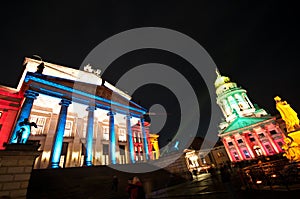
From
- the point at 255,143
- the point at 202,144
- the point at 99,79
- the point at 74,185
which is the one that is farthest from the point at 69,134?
the point at 202,144

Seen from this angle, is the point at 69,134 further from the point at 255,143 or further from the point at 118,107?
the point at 255,143

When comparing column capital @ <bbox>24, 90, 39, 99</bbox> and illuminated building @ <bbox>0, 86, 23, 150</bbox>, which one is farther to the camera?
illuminated building @ <bbox>0, 86, 23, 150</bbox>

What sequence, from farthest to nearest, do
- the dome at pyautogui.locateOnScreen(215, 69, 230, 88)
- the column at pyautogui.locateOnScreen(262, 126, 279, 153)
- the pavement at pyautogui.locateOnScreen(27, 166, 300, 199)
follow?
the dome at pyautogui.locateOnScreen(215, 69, 230, 88), the column at pyautogui.locateOnScreen(262, 126, 279, 153), the pavement at pyautogui.locateOnScreen(27, 166, 300, 199)

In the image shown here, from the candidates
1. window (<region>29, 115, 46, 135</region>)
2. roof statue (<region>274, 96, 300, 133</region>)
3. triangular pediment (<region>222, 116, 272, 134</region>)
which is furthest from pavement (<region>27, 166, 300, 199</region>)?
triangular pediment (<region>222, 116, 272, 134</region>)

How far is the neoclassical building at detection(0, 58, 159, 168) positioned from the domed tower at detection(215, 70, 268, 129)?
39.5m

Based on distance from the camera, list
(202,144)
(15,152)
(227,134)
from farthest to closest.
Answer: (202,144), (227,134), (15,152)

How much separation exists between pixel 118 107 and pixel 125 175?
37.3 ft

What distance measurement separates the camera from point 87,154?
16203mm

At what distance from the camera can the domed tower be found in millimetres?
49938

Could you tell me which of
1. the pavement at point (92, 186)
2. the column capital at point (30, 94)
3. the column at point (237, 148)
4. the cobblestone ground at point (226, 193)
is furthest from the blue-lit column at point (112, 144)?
the column at point (237, 148)

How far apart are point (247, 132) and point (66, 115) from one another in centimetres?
4627

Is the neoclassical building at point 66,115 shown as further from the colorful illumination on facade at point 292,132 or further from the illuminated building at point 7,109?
the colorful illumination on facade at point 292,132

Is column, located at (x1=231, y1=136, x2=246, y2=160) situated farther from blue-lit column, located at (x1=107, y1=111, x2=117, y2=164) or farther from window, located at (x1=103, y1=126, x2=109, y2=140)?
blue-lit column, located at (x1=107, y1=111, x2=117, y2=164)

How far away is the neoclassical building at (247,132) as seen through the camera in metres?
37.9
